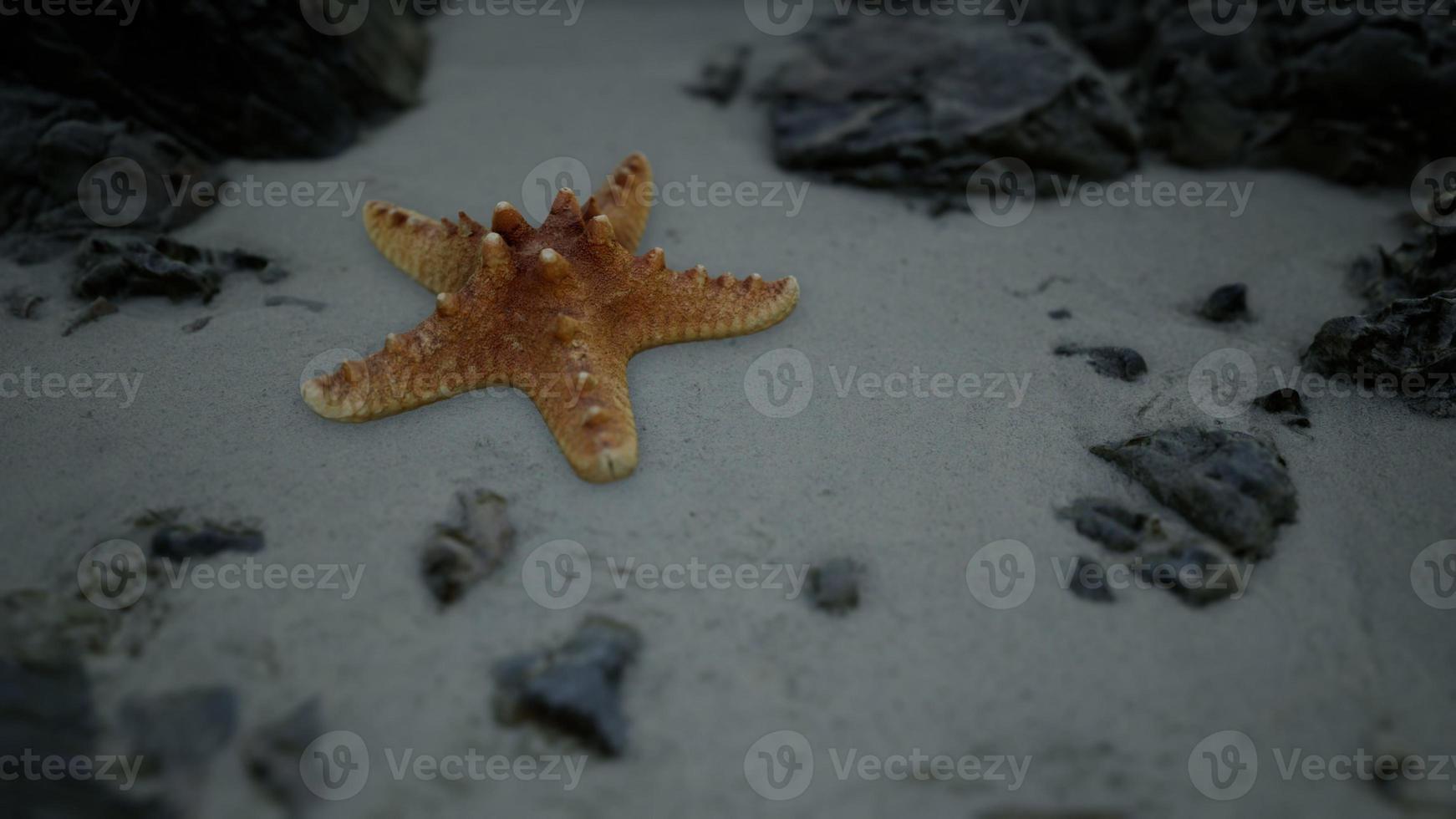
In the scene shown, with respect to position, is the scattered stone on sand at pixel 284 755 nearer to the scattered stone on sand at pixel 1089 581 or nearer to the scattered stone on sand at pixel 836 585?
the scattered stone on sand at pixel 836 585

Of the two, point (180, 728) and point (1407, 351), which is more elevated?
point (1407, 351)

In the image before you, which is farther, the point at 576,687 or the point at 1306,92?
the point at 1306,92

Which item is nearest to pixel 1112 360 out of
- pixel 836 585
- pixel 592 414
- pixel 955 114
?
pixel 836 585

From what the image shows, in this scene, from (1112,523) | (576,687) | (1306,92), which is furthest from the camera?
(1306,92)

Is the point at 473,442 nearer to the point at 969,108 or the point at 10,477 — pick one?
the point at 10,477

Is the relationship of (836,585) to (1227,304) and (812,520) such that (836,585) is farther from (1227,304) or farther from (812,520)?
(1227,304)

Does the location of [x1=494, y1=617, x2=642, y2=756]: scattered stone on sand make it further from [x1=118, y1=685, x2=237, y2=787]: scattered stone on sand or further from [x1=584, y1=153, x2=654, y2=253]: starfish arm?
[x1=584, y1=153, x2=654, y2=253]: starfish arm
